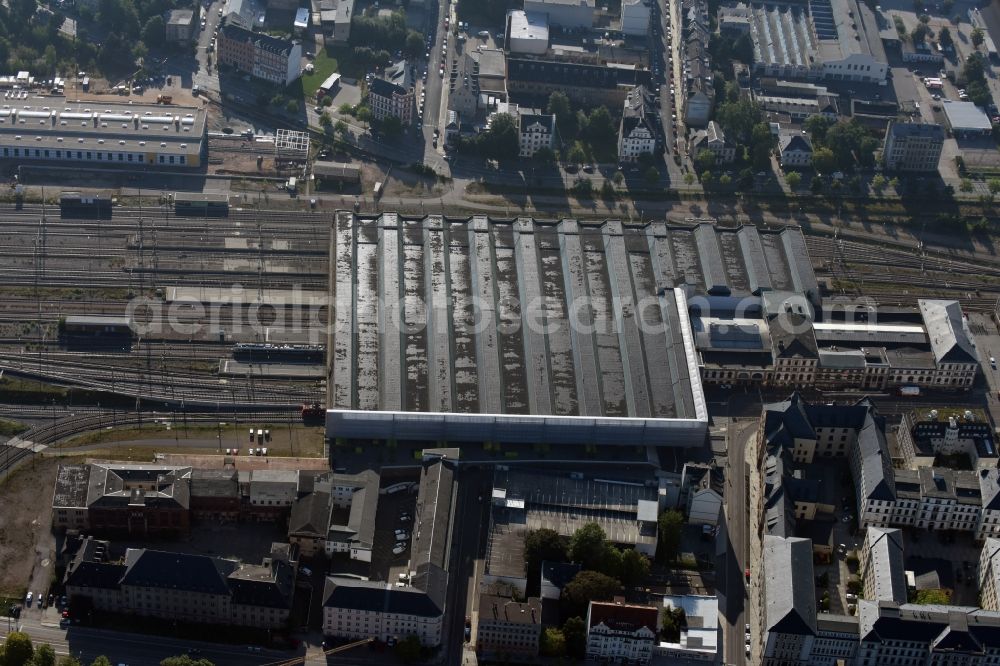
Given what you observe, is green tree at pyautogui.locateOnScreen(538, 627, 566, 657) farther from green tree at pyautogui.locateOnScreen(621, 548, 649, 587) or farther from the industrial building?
the industrial building

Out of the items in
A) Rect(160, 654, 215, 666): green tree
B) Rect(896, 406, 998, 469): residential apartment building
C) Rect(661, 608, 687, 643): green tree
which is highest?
Rect(896, 406, 998, 469): residential apartment building

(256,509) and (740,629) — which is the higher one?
(256,509)

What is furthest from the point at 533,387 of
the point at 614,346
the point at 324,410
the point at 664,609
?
the point at 664,609

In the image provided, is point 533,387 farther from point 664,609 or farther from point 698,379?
point 664,609

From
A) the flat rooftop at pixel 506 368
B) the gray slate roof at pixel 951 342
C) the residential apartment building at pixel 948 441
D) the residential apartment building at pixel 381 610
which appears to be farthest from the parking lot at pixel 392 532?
the gray slate roof at pixel 951 342

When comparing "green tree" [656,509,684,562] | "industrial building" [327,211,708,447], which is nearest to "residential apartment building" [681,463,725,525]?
"green tree" [656,509,684,562]

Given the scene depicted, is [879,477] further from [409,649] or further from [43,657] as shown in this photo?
[43,657]
